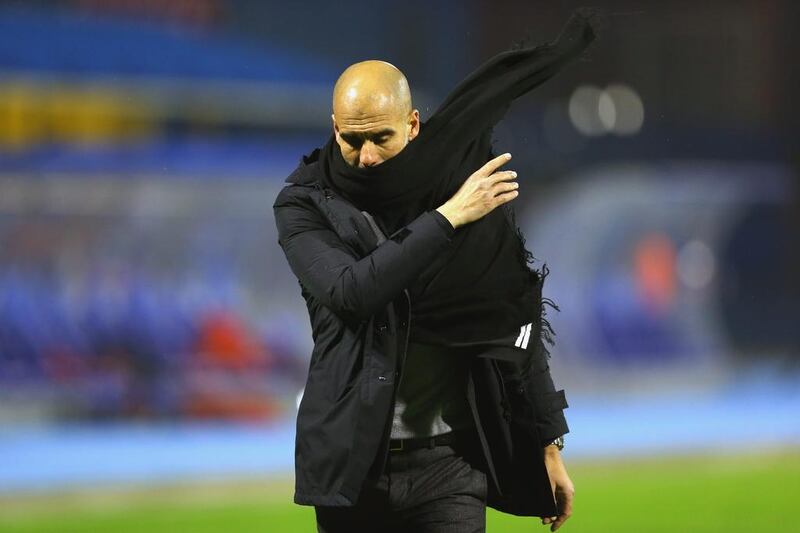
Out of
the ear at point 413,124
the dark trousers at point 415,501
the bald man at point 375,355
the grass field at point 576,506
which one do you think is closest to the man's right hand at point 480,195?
the bald man at point 375,355

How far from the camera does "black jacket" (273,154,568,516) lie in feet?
9.52

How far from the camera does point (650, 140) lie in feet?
50.5

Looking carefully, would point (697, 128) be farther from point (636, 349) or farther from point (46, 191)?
point (46, 191)

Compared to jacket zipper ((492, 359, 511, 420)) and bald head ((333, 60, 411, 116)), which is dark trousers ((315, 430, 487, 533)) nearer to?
jacket zipper ((492, 359, 511, 420))

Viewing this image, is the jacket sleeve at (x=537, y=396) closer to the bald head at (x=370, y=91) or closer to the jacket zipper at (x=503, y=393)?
the jacket zipper at (x=503, y=393)

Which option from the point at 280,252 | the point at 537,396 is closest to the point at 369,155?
the point at 537,396

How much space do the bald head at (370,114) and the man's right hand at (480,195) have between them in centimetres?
19

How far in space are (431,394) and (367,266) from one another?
46 cm

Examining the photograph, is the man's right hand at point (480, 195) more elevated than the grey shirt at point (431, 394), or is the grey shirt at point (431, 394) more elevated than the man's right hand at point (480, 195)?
the man's right hand at point (480, 195)

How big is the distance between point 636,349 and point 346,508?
→ 36.6 ft

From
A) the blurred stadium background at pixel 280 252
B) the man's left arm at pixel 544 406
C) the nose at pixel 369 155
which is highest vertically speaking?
the blurred stadium background at pixel 280 252

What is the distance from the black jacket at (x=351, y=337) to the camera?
2900 mm

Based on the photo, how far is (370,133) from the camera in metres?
3.01

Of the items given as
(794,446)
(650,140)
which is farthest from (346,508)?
(650,140)
